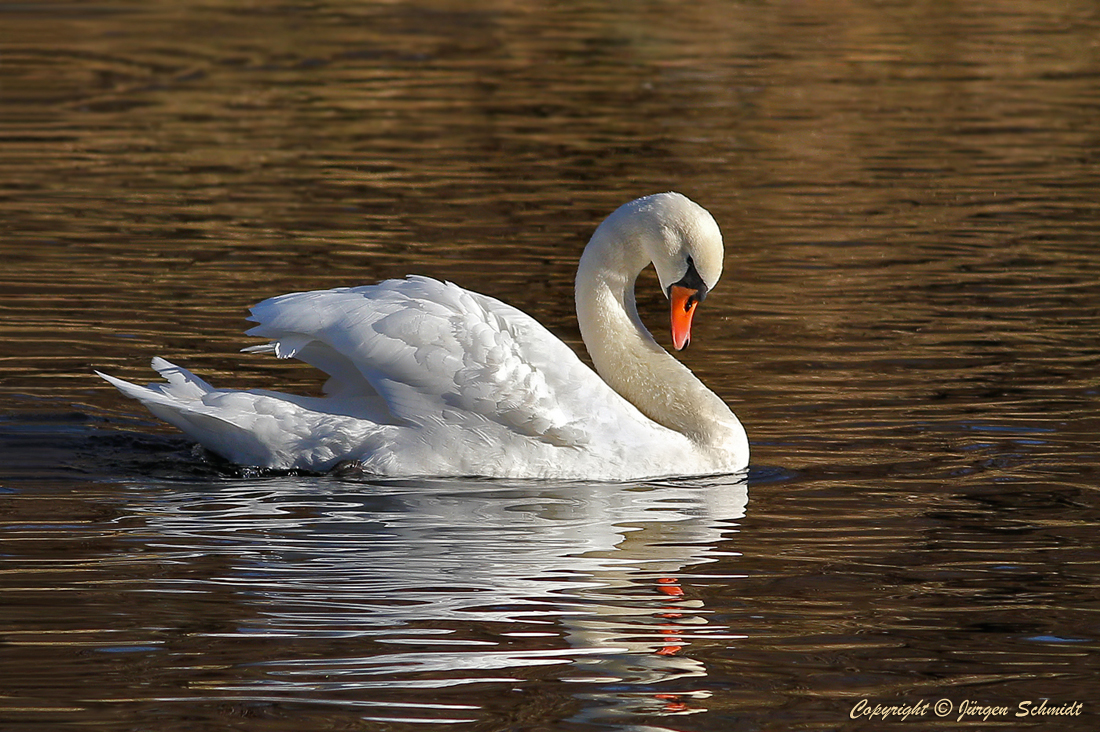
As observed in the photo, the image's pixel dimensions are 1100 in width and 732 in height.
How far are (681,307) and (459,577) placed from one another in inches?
96.7

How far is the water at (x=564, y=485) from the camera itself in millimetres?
5551

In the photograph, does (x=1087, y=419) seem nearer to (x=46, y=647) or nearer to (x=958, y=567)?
(x=958, y=567)

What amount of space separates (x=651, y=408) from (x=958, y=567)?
7.16ft

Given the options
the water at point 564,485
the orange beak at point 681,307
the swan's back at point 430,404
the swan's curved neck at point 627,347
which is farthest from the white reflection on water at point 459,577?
the orange beak at point 681,307

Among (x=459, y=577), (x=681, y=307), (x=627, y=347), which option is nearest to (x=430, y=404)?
(x=627, y=347)

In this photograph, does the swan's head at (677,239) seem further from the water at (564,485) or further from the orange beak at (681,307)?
the water at (564,485)

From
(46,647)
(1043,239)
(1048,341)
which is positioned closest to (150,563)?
(46,647)

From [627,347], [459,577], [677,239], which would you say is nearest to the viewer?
[459,577]

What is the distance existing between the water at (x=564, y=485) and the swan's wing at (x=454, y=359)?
33 cm

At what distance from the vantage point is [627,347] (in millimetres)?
8586

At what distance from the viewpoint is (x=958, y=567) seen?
6742mm

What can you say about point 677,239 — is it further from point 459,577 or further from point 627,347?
point 459,577

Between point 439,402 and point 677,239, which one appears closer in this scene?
Answer: point 439,402

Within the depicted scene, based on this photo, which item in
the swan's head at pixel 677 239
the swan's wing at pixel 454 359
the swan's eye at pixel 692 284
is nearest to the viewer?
the swan's wing at pixel 454 359
